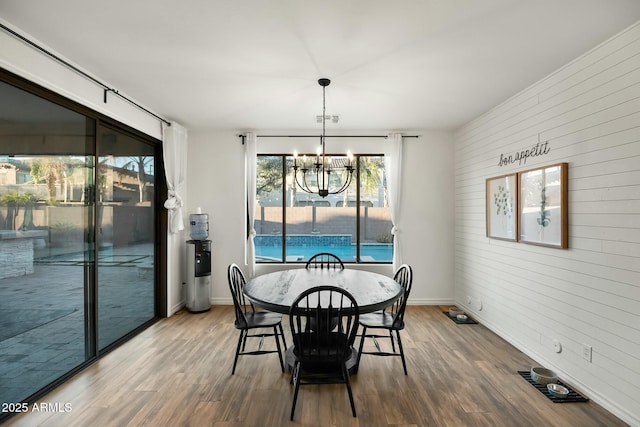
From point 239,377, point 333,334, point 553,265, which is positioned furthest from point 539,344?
point 239,377

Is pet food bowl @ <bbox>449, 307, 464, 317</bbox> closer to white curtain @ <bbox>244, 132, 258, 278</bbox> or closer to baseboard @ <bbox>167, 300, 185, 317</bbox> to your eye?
white curtain @ <bbox>244, 132, 258, 278</bbox>

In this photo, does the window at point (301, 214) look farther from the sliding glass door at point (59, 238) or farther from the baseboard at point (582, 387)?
the baseboard at point (582, 387)

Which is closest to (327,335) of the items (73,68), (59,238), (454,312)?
(59,238)

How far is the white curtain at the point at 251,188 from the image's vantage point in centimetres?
489

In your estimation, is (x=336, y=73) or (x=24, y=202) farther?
(x=336, y=73)

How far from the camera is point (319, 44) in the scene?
2445mm

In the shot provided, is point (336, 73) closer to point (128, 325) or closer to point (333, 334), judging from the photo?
point (333, 334)

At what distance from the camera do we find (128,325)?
12.1 ft

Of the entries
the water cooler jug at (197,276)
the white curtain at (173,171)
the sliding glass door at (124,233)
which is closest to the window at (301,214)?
the water cooler jug at (197,276)

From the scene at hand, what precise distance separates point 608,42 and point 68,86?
4287 mm

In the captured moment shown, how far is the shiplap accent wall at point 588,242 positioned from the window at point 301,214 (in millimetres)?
1847

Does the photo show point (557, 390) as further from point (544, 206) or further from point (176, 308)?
point (176, 308)

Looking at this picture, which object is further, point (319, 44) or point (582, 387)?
point (582, 387)

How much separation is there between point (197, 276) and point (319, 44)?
353 cm
